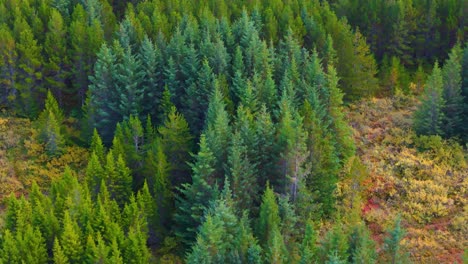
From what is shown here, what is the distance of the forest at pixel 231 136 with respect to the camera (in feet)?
116

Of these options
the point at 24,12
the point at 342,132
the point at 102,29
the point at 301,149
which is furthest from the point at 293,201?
the point at 24,12

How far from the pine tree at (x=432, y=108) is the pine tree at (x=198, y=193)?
22829 millimetres

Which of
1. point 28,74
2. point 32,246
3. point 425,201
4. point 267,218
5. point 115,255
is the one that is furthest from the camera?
point 28,74

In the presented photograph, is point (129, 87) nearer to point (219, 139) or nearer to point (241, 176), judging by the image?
point (219, 139)

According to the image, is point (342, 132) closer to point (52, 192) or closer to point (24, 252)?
point (52, 192)

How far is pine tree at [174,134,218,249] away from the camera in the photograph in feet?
128

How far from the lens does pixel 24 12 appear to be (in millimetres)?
63438

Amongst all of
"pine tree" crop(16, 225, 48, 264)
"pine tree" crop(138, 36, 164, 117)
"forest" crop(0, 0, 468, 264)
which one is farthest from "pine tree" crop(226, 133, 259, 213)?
"pine tree" crop(138, 36, 164, 117)

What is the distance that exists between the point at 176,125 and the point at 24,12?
29081 millimetres

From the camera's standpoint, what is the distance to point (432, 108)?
53031 mm

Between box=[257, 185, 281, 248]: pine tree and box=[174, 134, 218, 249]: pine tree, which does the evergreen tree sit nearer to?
box=[174, 134, 218, 249]: pine tree

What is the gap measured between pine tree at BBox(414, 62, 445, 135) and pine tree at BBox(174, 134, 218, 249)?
899 inches

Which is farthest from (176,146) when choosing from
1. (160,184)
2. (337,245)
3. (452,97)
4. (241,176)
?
(452,97)

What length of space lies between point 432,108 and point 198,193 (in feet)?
82.9
